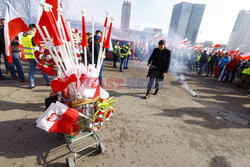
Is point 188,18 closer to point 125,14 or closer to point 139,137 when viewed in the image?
point 125,14

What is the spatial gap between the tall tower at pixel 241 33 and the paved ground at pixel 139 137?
68.8 metres

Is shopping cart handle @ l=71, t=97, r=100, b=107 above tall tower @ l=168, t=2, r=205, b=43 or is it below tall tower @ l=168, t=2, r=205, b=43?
below

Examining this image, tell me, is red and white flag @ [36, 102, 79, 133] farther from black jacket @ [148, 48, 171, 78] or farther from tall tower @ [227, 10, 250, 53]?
tall tower @ [227, 10, 250, 53]

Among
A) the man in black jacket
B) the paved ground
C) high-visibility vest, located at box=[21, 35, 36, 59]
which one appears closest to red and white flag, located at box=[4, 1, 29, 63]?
the paved ground

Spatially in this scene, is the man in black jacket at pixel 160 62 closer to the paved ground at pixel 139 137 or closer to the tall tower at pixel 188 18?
the paved ground at pixel 139 137

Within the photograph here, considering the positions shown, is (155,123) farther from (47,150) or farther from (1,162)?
(1,162)

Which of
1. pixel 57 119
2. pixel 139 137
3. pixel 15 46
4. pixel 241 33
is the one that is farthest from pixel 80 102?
pixel 241 33

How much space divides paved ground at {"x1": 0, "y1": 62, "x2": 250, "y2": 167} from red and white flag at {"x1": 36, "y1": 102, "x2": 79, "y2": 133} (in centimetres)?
77

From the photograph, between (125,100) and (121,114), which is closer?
(121,114)

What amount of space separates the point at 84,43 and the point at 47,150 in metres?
1.92

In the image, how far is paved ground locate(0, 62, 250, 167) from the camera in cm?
212

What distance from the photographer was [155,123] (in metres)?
3.25

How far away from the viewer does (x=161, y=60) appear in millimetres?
4395

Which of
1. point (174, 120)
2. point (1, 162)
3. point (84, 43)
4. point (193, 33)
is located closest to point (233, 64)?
point (174, 120)
